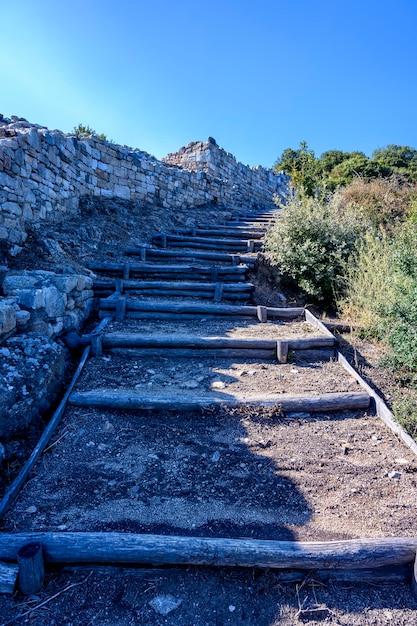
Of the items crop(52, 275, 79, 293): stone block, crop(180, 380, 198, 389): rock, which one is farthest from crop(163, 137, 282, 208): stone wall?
crop(180, 380, 198, 389): rock

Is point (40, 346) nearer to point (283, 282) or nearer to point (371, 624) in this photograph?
point (371, 624)

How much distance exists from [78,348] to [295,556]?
119 inches

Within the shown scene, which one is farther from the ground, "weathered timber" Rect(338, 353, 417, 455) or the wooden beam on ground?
the wooden beam on ground

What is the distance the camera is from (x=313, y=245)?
628 centimetres

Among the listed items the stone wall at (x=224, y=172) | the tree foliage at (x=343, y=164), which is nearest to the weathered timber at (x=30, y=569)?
the stone wall at (x=224, y=172)

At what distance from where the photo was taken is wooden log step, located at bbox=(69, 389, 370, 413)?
10.5 ft

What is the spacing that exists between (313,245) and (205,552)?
5331mm

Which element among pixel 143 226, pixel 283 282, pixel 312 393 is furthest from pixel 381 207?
pixel 312 393

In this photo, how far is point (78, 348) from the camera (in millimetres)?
4078

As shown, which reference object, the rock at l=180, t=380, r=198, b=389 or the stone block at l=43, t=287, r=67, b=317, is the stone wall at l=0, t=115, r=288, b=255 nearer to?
the stone block at l=43, t=287, r=67, b=317

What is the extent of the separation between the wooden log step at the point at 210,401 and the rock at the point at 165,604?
5.06ft

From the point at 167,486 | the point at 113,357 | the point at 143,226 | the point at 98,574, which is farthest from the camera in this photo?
the point at 143,226

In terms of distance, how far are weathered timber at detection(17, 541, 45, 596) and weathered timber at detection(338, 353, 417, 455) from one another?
260 cm

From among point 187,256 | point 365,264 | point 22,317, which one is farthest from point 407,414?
point 187,256
